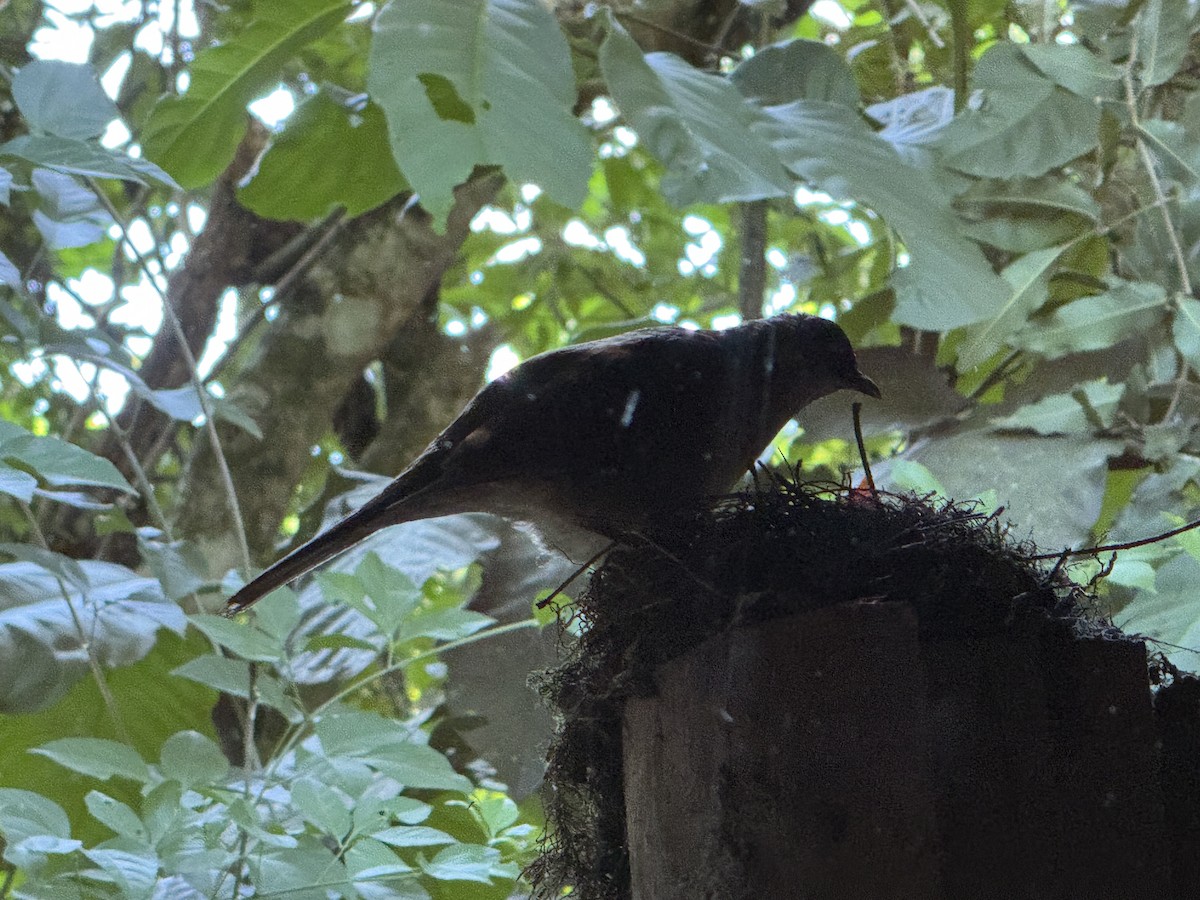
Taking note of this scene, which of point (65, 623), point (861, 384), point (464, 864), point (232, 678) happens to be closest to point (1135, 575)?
point (861, 384)

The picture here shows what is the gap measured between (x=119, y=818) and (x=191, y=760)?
99 mm

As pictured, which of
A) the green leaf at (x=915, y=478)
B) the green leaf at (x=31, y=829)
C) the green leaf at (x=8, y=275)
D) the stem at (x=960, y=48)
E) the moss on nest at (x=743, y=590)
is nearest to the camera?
the moss on nest at (x=743, y=590)

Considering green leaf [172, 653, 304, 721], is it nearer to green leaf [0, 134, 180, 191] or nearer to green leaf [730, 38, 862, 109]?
green leaf [0, 134, 180, 191]

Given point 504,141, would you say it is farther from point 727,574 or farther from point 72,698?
point 72,698

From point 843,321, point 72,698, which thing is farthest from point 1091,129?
point 72,698

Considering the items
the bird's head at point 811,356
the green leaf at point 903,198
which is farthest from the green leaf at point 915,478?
the green leaf at point 903,198

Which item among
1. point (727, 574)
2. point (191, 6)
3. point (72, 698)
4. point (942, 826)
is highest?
point (191, 6)

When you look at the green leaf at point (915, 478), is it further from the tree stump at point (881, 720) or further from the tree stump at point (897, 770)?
the tree stump at point (897, 770)

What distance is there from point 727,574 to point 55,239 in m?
1.24

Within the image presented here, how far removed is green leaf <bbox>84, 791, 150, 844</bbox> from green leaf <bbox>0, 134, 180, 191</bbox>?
2.46ft

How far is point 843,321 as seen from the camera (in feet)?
7.31

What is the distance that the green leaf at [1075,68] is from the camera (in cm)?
179

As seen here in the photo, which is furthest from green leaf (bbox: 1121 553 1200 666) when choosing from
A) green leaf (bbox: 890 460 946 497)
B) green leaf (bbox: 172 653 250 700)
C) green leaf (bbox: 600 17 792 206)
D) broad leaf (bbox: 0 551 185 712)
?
broad leaf (bbox: 0 551 185 712)

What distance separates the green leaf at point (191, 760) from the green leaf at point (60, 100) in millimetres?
806
